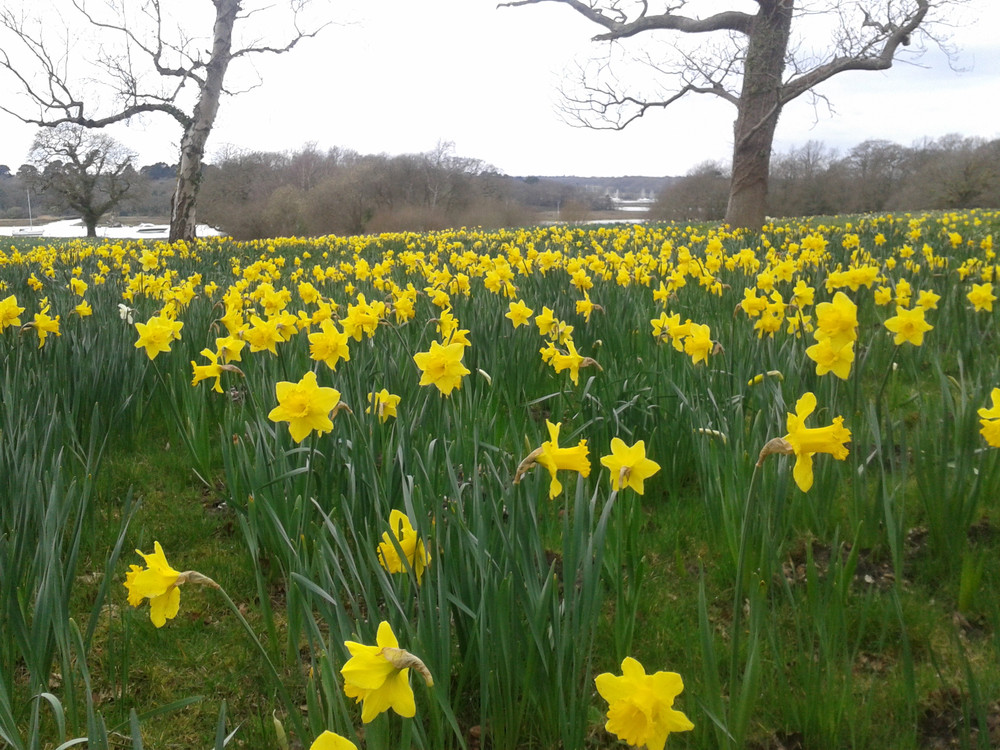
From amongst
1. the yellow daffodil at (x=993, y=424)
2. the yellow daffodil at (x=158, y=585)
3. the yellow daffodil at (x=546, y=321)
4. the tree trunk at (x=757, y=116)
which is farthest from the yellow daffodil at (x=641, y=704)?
the tree trunk at (x=757, y=116)

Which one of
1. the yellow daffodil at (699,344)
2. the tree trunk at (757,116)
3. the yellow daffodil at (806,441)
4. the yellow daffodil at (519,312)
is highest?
the tree trunk at (757,116)

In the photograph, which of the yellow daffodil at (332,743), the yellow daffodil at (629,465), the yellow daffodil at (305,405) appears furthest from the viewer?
the yellow daffodil at (305,405)

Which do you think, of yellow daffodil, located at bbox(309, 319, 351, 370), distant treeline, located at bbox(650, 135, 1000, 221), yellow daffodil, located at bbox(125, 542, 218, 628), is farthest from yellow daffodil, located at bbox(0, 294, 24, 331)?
distant treeline, located at bbox(650, 135, 1000, 221)

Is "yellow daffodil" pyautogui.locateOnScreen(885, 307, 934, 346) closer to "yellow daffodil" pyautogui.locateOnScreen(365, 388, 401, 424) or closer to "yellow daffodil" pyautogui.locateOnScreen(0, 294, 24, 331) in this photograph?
"yellow daffodil" pyautogui.locateOnScreen(365, 388, 401, 424)

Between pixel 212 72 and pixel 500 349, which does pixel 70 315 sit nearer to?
pixel 500 349

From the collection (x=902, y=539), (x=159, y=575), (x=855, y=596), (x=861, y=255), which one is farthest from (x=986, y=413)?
(x=861, y=255)

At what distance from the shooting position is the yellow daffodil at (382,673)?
84 cm

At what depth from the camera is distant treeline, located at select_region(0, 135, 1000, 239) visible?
29.3 metres

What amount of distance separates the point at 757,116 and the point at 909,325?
11422 mm

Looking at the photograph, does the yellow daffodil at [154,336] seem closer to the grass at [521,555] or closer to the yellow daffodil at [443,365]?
the grass at [521,555]

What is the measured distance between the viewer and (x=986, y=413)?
153 centimetres

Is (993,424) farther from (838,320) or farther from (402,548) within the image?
(402,548)

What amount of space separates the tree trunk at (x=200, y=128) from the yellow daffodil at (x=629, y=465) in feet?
44.8

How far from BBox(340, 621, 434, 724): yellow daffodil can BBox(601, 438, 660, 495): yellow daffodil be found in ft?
1.97
